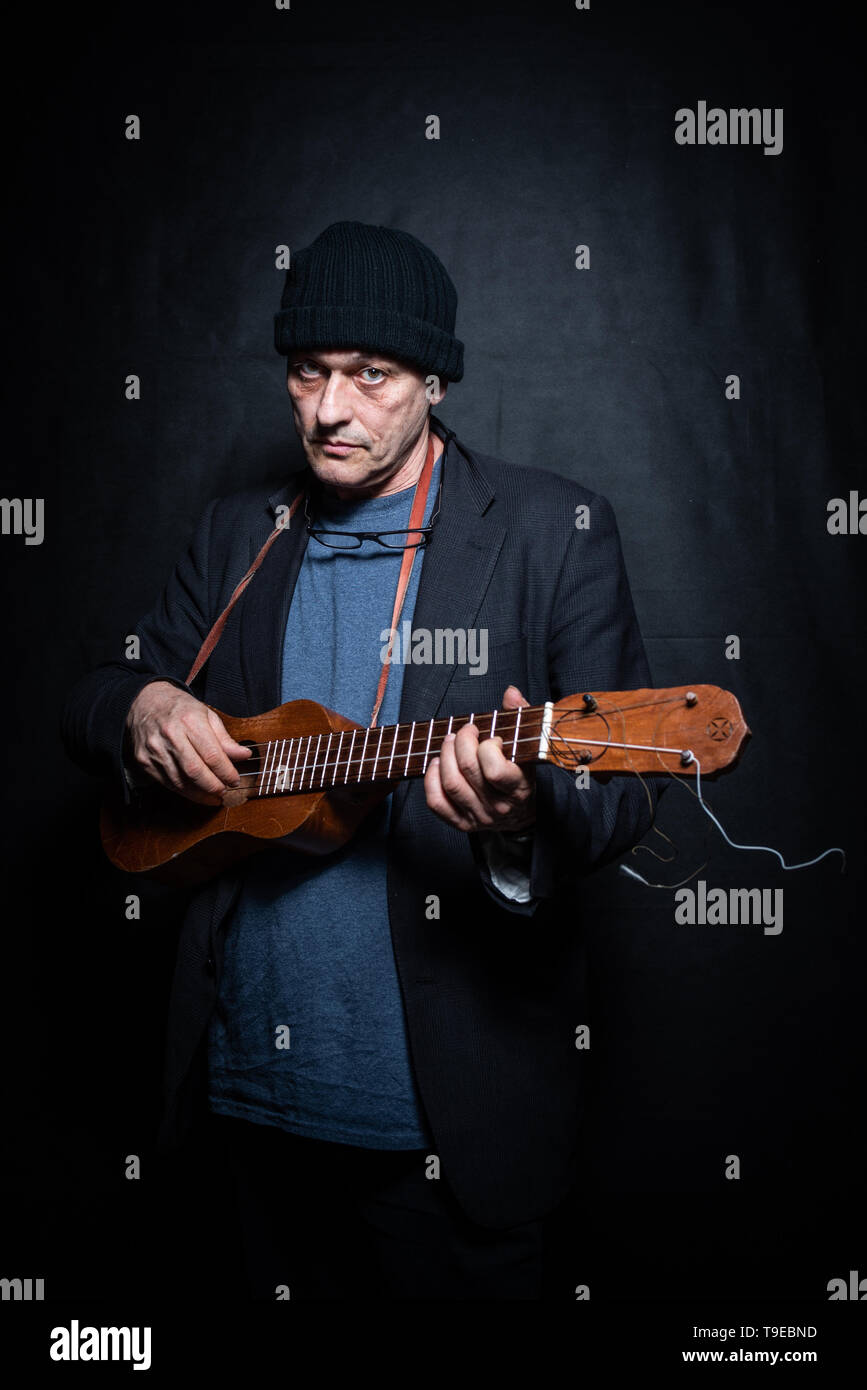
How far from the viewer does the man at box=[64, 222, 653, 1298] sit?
1.88 m

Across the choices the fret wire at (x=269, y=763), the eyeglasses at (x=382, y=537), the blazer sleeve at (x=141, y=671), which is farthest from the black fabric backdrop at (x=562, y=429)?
the fret wire at (x=269, y=763)

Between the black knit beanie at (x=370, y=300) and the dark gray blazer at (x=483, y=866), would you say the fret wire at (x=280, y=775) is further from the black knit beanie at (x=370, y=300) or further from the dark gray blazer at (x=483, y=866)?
the black knit beanie at (x=370, y=300)

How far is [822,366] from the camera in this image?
2803mm

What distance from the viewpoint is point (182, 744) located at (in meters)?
2.00

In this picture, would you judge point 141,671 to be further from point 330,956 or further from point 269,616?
point 330,956

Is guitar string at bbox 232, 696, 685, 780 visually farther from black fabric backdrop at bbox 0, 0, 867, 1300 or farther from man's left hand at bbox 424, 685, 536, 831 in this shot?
black fabric backdrop at bbox 0, 0, 867, 1300

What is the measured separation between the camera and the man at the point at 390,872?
188 cm

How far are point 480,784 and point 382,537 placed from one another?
65 centimetres

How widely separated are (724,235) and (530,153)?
0.51 metres

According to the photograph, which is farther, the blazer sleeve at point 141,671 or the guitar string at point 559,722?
the blazer sleeve at point 141,671

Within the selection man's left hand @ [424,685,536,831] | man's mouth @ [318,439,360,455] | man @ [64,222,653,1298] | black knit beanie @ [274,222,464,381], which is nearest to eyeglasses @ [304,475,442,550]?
man @ [64,222,653,1298]

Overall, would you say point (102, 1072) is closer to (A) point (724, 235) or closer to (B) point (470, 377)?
(B) point (470, 377)

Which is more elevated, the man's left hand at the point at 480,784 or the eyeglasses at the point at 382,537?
the eyeglasses at the point at 382,537
